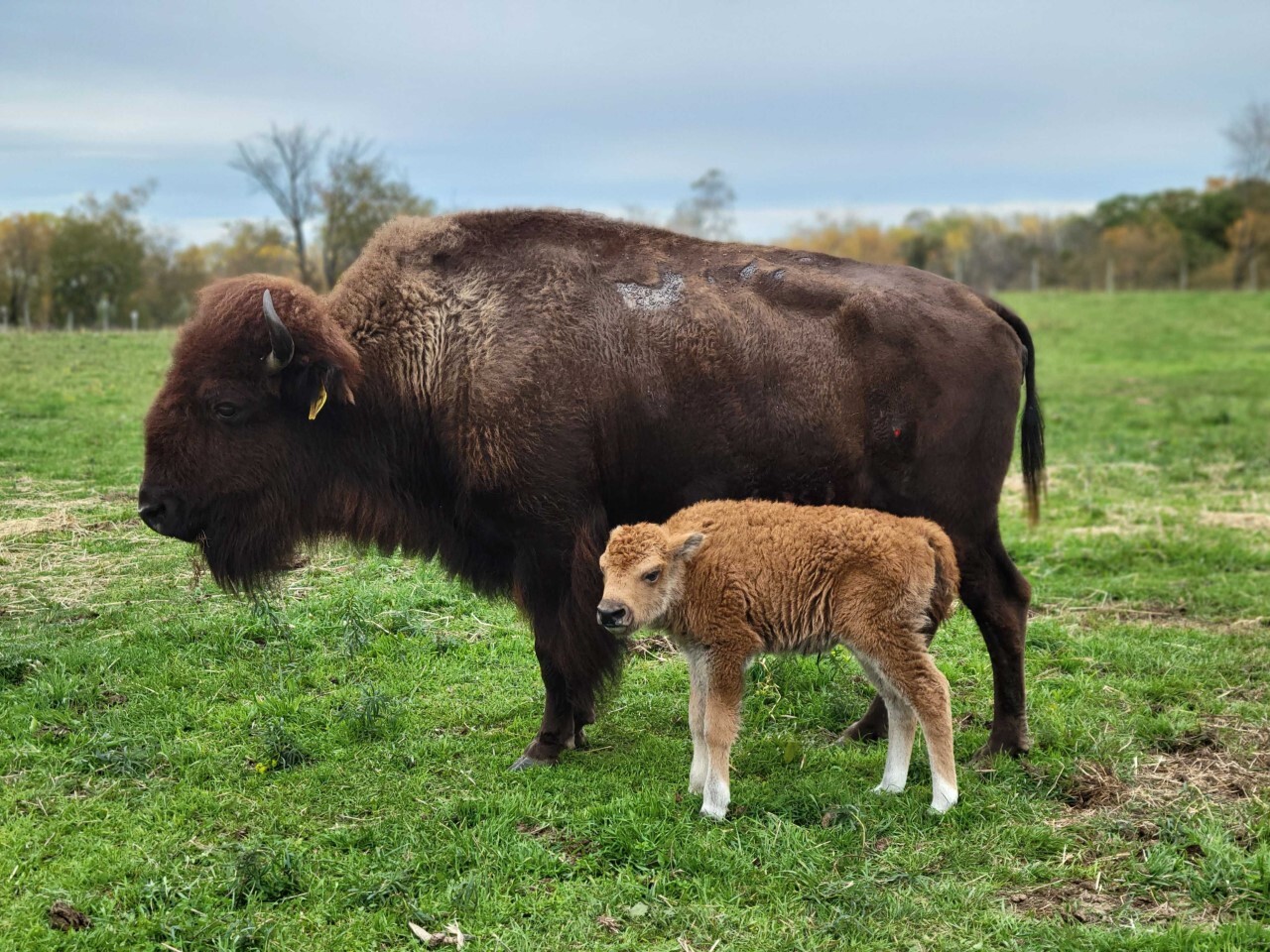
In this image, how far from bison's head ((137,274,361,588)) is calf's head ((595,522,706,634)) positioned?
1.81 metres

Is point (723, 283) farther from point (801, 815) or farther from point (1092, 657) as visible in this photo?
point (1092, 657)

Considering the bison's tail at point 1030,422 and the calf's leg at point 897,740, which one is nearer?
the calf's leg at point 897,740

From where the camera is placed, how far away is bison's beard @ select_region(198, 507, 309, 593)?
19.5 feet

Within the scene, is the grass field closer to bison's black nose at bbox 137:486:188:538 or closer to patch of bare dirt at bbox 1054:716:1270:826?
patch of bare dirt at bbox 1054:716:1270:826

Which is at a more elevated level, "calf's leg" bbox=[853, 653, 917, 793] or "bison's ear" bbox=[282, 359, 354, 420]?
"bison's ear" bbox=[282, 359, 354, 420]

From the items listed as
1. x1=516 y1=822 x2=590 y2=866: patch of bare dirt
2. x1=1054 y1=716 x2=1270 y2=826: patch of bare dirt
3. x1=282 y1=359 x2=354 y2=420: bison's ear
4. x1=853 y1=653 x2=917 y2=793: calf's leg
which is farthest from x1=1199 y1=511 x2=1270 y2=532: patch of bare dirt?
x1=282 y1=359 x2=354 y2=420: bison's ear

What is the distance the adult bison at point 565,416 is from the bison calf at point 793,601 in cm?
69

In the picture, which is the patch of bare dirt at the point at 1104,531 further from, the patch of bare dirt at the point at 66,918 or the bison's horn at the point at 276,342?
the patch of bare dirt at the point at 66,918

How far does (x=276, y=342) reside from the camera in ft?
18.0

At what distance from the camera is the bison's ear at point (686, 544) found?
5.01 m

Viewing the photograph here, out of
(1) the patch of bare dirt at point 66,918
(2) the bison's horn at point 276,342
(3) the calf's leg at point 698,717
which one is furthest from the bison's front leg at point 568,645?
(1) the patch of bare dirt at point 66,918

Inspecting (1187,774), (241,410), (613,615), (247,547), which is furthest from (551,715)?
(1187,774)

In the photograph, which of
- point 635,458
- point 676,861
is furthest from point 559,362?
point 676,861

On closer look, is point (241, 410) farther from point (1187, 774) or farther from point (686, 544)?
point (1187, 774)
